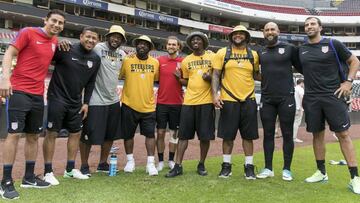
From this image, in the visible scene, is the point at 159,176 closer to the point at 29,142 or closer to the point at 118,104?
the point at 118,104

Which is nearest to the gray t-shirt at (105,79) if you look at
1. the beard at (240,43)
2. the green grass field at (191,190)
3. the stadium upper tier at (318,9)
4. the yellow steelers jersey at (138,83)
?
the yellow steelers jersey at (138,83)

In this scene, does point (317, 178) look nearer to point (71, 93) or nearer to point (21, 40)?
point (71, 93)

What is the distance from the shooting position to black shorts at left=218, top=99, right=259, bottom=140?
651cm

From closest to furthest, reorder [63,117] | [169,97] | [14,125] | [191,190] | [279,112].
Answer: [14,125], [191,190], [63,117], [279,112], [169,97]

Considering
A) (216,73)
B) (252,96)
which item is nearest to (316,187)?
(252,96)

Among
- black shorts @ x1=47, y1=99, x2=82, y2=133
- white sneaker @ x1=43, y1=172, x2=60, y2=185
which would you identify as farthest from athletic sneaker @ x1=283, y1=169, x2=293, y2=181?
white sneaker @ x1=43, y1=172, x2=60, y2=185

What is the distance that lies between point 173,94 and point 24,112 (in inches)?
108

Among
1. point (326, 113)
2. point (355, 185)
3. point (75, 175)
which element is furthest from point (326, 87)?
point (75, 175)

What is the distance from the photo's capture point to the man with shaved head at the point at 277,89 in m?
6.53

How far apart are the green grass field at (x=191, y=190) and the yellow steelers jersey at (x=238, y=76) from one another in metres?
1.36

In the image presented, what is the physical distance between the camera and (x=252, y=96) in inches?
260

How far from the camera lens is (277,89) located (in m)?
6.53

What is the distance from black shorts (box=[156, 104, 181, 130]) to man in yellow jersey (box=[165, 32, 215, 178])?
464 millimetres

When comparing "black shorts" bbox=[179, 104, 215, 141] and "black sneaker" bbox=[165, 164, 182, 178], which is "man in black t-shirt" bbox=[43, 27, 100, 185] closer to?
"black sneaker" bbox=[165, 164, 182, 178]
